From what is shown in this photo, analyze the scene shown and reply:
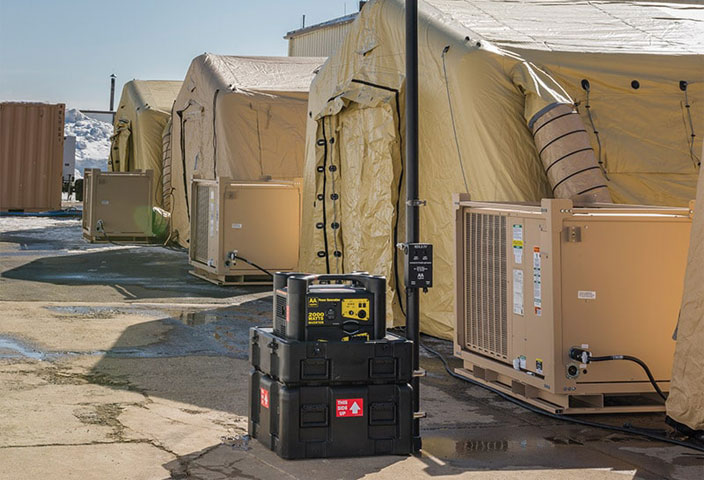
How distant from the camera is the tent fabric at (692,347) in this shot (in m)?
5.73

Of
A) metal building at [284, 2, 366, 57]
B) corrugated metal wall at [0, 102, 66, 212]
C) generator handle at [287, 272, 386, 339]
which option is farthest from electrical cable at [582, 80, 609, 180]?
metal building at [284, 2, 366, 57]

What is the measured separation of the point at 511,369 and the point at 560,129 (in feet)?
9.02

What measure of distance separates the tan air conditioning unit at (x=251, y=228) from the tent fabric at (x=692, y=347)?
872 cm

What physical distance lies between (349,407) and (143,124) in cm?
2031

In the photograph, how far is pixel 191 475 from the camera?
197 inches

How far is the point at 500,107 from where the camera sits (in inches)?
361

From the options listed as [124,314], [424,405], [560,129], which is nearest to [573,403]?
[424,405]

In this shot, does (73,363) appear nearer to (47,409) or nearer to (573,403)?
(47,409)

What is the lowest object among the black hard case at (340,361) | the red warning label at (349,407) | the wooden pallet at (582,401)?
the wooden pallet at (582,401)

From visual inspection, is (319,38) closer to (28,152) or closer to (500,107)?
(28,152)

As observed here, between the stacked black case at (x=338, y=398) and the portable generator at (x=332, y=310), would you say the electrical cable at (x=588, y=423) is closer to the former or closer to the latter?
the stacked black case at (x=338, y=398)

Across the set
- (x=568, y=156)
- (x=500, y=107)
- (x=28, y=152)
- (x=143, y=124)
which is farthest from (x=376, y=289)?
(x=28, y=152)

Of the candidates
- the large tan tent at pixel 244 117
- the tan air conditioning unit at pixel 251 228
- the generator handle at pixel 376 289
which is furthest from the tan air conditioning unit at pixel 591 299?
the large tan tent at pixel 244 117

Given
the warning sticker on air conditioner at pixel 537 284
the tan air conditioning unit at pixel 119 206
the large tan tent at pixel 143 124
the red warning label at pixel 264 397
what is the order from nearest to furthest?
the red warning label at pixel 264 397 < the warning sticker on air conditioner at pixel 537 284 < the tan air conditioning unit at pixel 119 206 < the large tan tent at pixel 143 124
